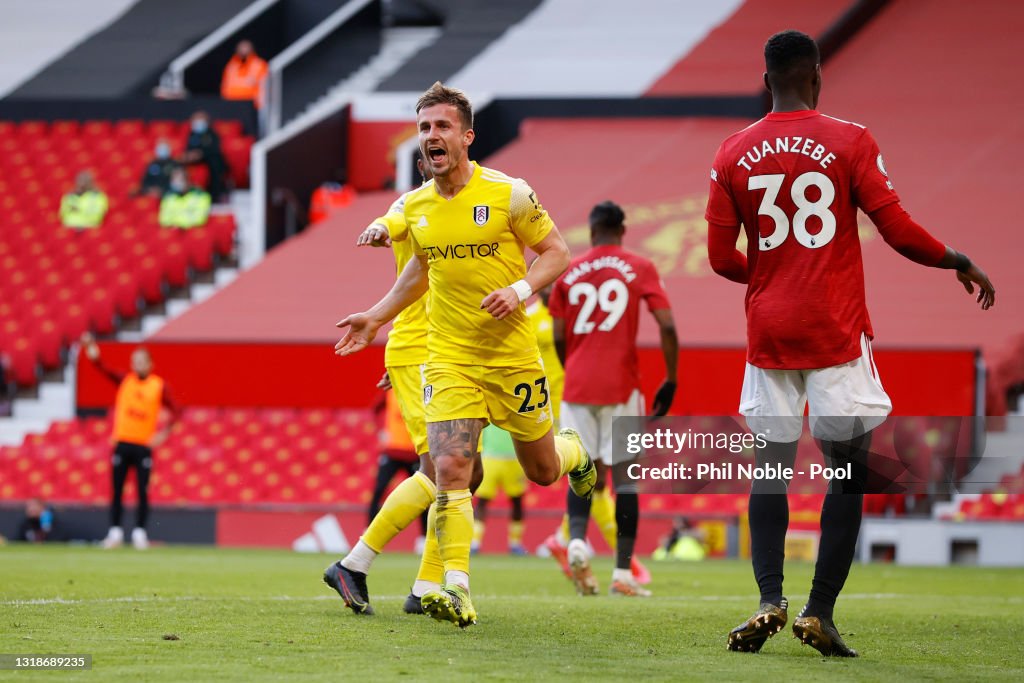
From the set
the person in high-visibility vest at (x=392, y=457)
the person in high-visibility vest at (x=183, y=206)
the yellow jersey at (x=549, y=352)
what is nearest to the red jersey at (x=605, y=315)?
the yellow jersey at (x=549, y=352)

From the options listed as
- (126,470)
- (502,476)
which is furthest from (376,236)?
(126,470)

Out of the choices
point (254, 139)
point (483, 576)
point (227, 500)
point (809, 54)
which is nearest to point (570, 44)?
point (254, 139)

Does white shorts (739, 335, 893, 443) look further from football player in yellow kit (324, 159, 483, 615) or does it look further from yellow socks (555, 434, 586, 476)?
football player in yellow kit (324, 159, 483, 615)

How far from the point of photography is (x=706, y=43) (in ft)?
87.7

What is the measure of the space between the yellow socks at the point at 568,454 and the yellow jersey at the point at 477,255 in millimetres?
622

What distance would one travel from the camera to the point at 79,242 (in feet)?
75.3

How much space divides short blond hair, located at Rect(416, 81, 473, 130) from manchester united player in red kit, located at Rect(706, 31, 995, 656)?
3.55 feet

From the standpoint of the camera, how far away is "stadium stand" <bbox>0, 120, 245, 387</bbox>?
21156mm

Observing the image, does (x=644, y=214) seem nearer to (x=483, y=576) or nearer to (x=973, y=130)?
(x=973, y=130)

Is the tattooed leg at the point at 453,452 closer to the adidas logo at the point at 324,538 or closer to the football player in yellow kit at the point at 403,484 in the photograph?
the football player in yellow kit at the point at 403,484

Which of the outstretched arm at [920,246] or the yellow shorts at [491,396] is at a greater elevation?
the outstretched arm at [920,246]

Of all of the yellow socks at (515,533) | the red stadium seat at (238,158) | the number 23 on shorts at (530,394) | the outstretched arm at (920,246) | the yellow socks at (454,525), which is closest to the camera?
the outstretched arm at (920,246)

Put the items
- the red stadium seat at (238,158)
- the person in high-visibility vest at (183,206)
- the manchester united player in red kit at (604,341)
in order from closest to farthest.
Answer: the manchester united player in red kit at (604,341), the person in high-visibility vest at (183,206), the red stadium seat at (238,158)

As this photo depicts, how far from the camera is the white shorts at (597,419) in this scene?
9117 millimetres
